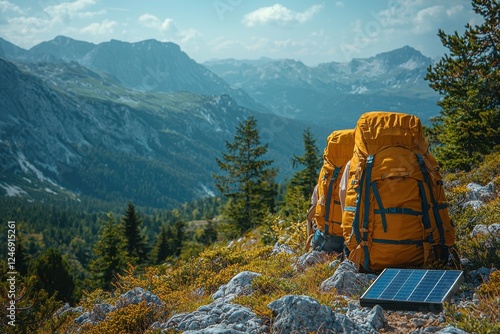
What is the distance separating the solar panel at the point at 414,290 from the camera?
4.83 m

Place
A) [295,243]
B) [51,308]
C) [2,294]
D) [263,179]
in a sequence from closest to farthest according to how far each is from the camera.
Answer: [2,294], [51,308], [295,243], [263,179]

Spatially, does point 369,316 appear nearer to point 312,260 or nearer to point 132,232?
point 312,260

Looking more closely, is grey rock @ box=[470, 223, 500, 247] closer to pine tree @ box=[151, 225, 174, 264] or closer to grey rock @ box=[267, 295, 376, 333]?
grey rock @ box=[267, 295, 376, 333]

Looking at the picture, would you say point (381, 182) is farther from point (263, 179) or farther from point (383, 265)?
point (263, 179)

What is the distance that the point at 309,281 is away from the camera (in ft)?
21.2

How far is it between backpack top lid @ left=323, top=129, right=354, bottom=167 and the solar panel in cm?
285

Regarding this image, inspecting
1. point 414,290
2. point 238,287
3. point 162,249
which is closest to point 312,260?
point 238,287

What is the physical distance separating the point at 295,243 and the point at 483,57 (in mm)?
14035

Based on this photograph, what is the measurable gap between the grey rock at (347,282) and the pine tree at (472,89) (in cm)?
1176

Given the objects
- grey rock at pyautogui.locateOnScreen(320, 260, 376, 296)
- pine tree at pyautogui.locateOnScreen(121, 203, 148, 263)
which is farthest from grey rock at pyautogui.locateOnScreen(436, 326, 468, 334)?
pine tree at pyautogui.locateOnScreen(121, 203, 148, 263)

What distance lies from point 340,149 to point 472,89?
11822 millimetres

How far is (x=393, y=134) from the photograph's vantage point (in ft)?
20.9

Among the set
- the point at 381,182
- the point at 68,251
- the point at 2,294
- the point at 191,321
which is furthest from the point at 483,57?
the point at 68,251

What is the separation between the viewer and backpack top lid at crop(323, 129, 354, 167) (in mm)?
7895
